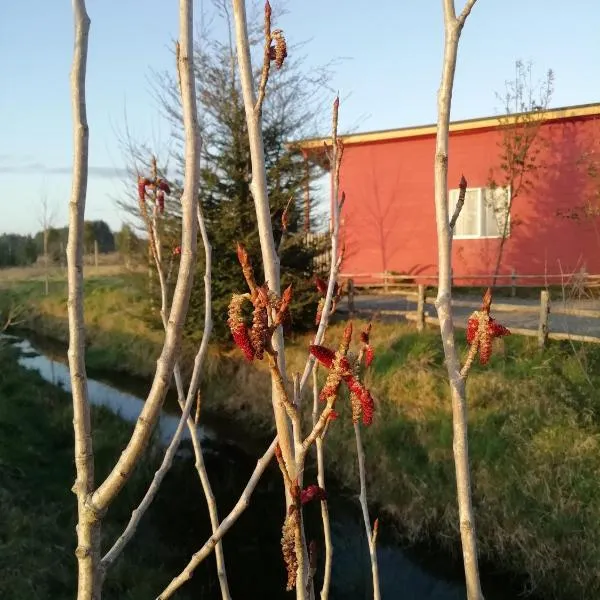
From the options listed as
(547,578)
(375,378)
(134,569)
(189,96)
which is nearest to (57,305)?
(375,378)

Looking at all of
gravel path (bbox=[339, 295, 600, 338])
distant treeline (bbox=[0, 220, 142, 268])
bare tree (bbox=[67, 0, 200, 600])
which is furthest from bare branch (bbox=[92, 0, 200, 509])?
distant treeline (bbox=[0, 220, 142, 268])

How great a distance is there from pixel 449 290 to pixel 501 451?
6.09 m

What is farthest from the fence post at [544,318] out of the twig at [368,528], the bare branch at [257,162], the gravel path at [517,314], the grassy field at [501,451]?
the bare branch at [257,162]

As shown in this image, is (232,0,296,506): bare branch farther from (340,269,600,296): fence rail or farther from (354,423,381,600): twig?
(340,269,600,296): fence rail

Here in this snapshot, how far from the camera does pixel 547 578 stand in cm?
556

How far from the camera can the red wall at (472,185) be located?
45.8 feet

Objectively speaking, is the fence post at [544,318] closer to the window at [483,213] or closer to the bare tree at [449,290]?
the window at [483,213]

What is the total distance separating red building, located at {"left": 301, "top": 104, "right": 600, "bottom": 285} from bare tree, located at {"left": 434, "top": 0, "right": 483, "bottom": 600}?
1186 cm

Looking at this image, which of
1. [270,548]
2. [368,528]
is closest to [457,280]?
[270,548]

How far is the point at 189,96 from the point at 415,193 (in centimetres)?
1475

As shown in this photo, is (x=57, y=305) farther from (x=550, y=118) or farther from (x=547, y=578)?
(x=547, y=578)

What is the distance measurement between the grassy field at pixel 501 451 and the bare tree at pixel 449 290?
505 centimetres

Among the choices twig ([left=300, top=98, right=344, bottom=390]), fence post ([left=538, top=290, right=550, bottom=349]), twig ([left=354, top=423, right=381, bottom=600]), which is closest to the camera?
twig ([left=300, top=98, right=344, bottom=390])

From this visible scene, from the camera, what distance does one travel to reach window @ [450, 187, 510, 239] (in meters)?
14.3
